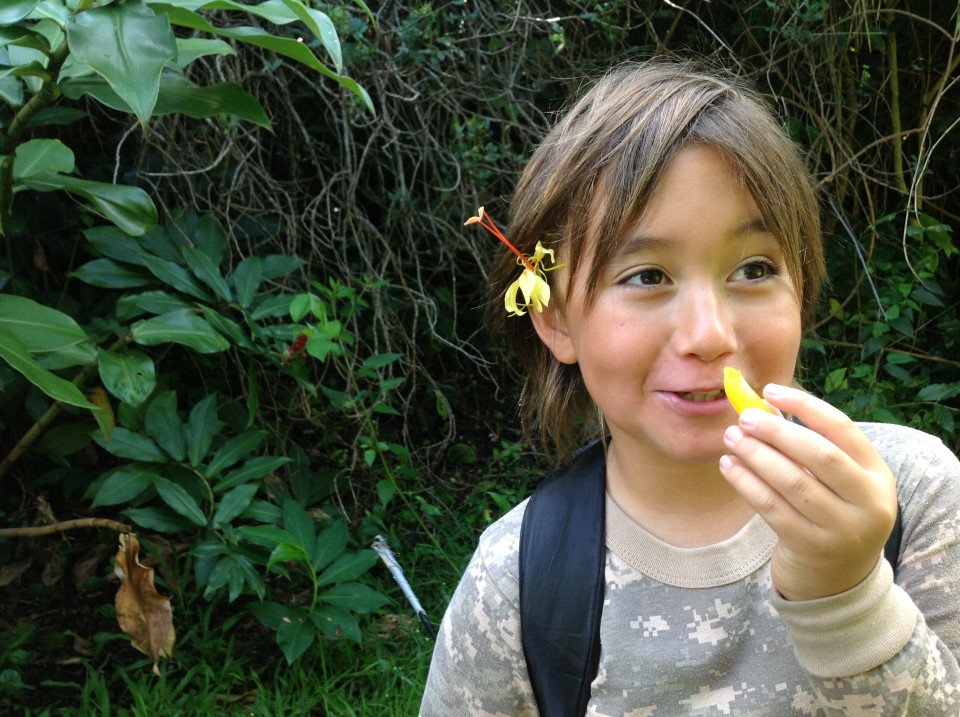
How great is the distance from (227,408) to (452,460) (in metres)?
0.94

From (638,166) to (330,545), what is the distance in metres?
1.64

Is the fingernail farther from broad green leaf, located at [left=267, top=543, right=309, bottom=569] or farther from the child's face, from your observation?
broad green leaf, located at [left=267, top=543, right=309, bottom=569]

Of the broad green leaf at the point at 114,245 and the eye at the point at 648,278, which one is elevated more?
the eye at the point at 648,278

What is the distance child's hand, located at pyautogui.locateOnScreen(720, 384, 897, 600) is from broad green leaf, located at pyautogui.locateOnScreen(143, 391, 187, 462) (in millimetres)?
1821

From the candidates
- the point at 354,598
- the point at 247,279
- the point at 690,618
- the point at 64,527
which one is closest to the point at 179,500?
the point at 64,527

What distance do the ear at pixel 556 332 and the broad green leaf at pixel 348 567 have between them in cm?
125

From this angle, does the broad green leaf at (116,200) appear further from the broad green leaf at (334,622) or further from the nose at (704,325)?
the nose at (704,325)

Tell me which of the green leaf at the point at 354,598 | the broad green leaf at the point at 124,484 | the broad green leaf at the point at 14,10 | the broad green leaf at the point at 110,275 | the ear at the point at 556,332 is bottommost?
the green leaf at the point at 354,598

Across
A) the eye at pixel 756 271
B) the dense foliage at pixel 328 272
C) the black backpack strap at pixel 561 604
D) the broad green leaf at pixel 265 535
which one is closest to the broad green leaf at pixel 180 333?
the dense foliage at pixel 328 272

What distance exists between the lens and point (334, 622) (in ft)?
8.38

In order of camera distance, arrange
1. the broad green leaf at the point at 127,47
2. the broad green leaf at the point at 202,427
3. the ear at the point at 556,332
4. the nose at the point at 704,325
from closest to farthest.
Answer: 1. the nose at the point at 704,325
2. the ear at the point at 556,332
3. the broad green leaf at the point at 127,47
4. the broad green leaf at the point at 202,427

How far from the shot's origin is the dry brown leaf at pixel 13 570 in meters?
2.85

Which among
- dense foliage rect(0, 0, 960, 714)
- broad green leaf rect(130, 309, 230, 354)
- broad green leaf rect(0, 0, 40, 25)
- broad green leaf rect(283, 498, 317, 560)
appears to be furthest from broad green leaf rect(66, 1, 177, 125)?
broad green leaf rect(283, 498, 317, 560)

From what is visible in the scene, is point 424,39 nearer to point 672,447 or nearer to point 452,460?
point 452,460
